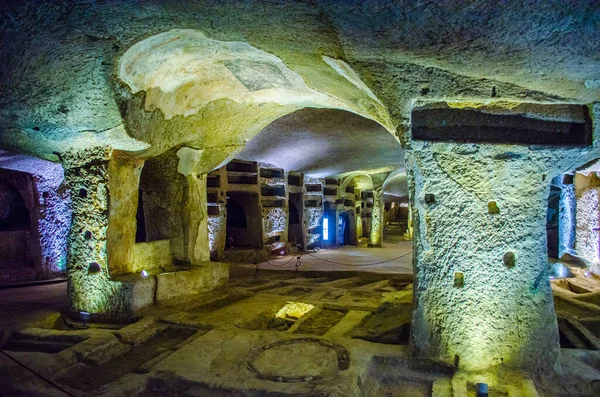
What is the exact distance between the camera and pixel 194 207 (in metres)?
6.75

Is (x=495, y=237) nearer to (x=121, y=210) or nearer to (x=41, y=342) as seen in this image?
(x=121, y=210)

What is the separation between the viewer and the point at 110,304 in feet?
17.1

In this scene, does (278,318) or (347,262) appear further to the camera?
(347,262)

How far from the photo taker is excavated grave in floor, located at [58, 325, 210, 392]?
11.9 ft

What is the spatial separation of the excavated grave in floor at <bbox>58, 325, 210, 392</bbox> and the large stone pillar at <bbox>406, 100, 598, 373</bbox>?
2.85 meters

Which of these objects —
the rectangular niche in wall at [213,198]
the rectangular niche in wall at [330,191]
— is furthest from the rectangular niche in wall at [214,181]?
the rectangular niche in wall at [330,191]

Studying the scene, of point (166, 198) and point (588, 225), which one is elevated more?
point (166, 198)

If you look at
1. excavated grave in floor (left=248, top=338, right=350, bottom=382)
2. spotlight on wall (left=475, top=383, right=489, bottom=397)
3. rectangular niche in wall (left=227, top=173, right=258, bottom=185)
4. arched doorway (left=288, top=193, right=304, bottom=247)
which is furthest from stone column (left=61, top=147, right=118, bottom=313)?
arched doorway (left=288, top=193, right=304, bottom=247)

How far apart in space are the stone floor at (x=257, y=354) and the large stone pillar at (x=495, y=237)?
10.1 inches

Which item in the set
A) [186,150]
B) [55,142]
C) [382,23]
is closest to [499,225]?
[382,23]

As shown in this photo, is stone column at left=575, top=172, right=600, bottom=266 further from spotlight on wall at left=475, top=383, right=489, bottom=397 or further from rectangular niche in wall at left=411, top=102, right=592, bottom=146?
spotlight on wall at left=475, top=383, right=489, bottom=397

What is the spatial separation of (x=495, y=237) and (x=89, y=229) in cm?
488

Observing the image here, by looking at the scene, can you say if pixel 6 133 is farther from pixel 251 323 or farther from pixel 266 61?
pixel 251 323

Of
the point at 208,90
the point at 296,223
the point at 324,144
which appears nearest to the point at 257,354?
the point at 208,90
